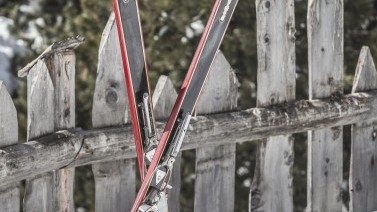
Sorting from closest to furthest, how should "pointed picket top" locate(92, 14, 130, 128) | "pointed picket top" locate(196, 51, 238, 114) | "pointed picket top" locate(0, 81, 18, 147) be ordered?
1. "pointed picket top" locate(0, 81, 18, 147)
2. "pointed picket top" locate(92, 14, 130, 128)
3. "pointed picket top" locate(196, 51, 238, 114)

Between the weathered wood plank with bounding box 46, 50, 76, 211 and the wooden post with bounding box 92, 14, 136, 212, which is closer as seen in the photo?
the weathered wood plank with bounding box 46, 50, 76, 211

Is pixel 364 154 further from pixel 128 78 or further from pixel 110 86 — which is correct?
pixel 128 78

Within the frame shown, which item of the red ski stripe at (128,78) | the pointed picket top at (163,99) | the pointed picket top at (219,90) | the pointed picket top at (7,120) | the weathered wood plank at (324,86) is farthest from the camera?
the weathered wood plank at (324,86)

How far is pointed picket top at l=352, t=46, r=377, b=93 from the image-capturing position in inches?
197

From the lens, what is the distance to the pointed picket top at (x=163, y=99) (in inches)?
164

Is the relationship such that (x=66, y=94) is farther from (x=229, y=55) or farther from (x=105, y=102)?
(x=229, y=55)

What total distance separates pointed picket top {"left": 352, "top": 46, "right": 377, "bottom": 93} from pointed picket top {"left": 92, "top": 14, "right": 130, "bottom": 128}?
138cm

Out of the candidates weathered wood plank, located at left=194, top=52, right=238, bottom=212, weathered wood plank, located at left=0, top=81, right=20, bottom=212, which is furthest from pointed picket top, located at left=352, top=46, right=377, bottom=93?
weathered wood plank, located at left=0, top=81, right=20, bottom=212

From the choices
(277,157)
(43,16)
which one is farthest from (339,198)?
(43,16)

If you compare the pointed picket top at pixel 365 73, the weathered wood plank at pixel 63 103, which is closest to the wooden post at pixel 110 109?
the weathered wood plank at pixel 63 103

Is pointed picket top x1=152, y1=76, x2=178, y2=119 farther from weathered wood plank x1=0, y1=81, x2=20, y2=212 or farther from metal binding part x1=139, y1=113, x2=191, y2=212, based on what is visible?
weathered wood plank x1=0, y1=81, x2=20, y2=212

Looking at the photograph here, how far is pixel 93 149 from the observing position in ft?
12.6

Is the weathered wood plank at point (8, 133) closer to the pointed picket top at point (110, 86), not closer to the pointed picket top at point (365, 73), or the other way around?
the pointed picket top at point (110, 86)

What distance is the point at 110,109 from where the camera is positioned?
13.1ft
